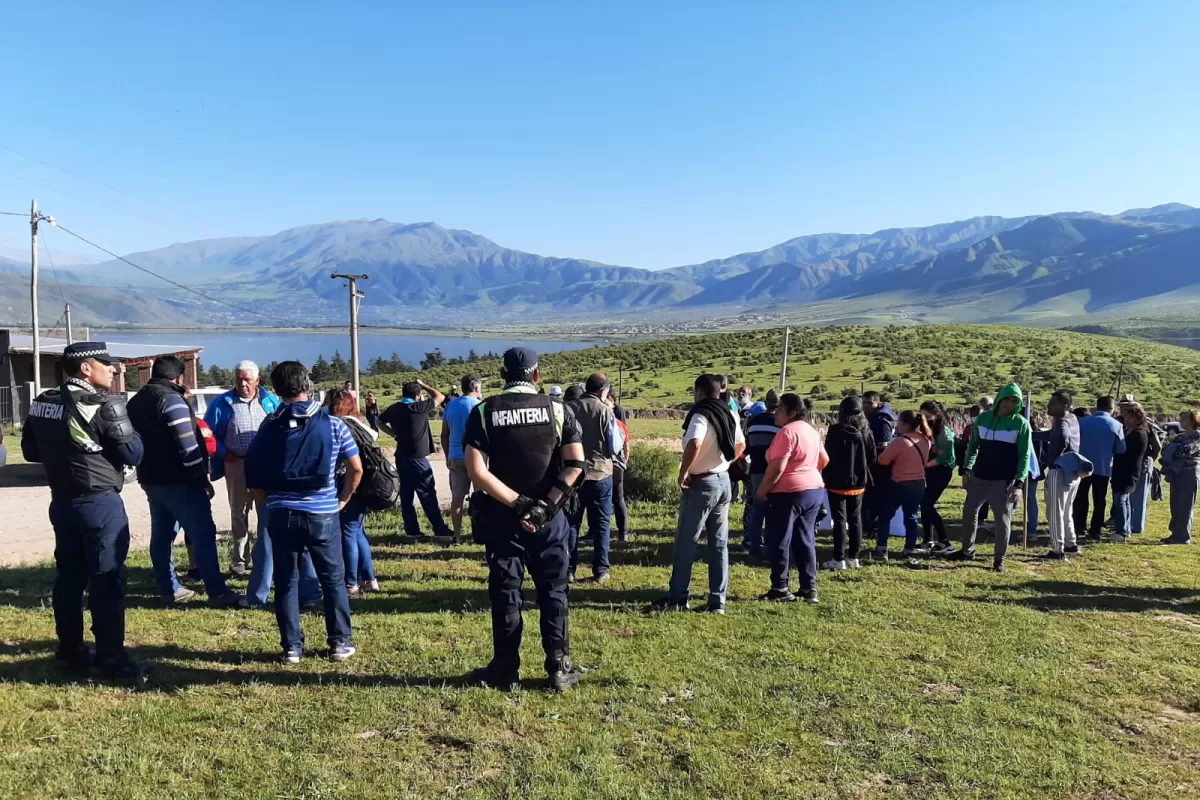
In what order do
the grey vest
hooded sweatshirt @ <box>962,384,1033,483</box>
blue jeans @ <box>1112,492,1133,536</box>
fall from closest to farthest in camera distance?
the grey vest < hooded sweatshirt @ <box>962,384,1033,483</box> < blue jeans @ <box>1112,492,1133,536</box>

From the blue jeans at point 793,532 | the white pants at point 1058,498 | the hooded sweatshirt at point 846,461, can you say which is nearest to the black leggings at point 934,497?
the white pants at point 1058,498

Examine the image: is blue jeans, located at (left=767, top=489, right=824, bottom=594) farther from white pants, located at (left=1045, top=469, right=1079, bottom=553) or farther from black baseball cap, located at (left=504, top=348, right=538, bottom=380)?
white pants, located at (left=1045, top=469, right=1079, bottom=553)

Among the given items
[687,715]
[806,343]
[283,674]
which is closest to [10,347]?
[283,674]

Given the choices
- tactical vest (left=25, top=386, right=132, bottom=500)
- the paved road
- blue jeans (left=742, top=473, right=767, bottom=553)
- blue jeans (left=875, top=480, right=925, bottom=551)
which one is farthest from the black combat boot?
the paved road

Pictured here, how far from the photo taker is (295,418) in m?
4.79

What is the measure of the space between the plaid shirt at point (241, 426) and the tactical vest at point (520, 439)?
2.91 m

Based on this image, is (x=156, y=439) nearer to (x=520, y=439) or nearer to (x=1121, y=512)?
(x=520, y=439)

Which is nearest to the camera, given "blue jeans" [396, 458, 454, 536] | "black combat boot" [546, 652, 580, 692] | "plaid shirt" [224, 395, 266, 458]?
"black combat boot" [546, 652, 580, 692]

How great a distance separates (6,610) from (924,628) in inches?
282

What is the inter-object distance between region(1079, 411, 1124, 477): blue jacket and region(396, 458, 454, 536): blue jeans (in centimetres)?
792

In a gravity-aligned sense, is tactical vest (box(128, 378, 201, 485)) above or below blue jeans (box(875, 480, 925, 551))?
above

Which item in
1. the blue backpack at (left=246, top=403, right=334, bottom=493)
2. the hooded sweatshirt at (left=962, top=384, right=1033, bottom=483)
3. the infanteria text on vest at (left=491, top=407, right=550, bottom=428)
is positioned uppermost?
the infanteria text on vest at (left=491, top=407, right=550, bottom=428)

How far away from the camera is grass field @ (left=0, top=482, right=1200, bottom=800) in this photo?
3.78 meters

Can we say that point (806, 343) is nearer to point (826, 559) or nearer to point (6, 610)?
point (826, 559)
